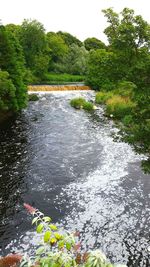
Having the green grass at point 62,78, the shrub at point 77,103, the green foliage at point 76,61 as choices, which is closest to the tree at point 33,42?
the green grass at point 62,78

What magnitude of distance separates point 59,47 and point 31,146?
68.1 meters

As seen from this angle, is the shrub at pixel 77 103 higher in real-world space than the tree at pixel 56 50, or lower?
lower

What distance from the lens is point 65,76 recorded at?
269 ft

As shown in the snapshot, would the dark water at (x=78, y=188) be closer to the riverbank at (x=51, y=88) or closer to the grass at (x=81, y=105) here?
the grass at (x=81, y=105)

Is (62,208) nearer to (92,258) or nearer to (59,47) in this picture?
(92,258)

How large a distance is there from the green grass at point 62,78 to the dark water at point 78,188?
4246 centimetres

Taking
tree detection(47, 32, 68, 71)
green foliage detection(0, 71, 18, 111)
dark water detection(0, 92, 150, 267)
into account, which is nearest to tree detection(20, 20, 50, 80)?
tree detection(47, 32, 68, 71)

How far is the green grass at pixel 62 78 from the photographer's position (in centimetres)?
7683

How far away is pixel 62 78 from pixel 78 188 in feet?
201

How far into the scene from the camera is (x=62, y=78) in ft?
260

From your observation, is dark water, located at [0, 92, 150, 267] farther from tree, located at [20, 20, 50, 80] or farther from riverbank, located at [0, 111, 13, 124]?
tree, located at [20, 20, 50, 80]

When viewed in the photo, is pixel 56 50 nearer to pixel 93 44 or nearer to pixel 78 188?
pixel 93 44

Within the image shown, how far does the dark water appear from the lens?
1523 cm

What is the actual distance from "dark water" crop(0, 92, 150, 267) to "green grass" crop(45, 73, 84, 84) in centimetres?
4246
